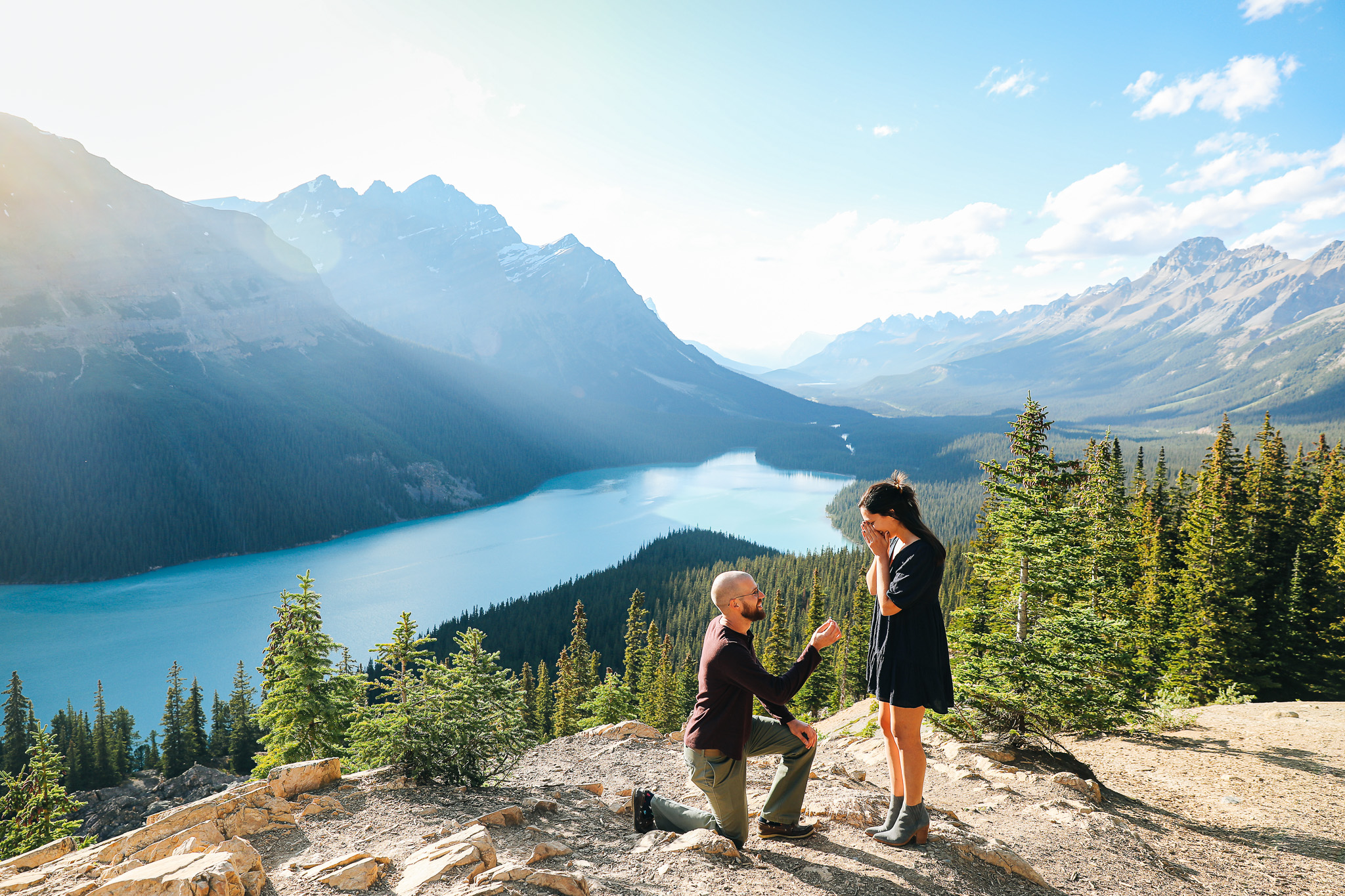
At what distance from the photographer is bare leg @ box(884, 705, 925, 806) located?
476 centimetres

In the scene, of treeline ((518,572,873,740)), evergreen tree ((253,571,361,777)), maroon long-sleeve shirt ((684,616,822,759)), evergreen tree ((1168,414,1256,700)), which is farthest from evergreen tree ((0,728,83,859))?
evergreen tree ((1168,414,1256,700))

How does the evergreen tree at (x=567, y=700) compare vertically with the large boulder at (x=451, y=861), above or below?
below

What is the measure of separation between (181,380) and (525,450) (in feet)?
272

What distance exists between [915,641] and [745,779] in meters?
1.86

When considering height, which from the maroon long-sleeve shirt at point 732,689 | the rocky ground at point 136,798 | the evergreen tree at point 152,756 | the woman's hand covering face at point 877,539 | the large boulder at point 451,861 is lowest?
the evergreen tree at point 152,756

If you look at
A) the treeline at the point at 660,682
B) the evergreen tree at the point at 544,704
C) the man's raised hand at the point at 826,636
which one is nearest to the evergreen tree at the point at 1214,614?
the treeline at the point at 660,682

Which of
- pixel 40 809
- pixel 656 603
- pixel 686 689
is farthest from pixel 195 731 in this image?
pixel 656 603

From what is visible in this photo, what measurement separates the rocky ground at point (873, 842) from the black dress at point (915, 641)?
4.37 feet

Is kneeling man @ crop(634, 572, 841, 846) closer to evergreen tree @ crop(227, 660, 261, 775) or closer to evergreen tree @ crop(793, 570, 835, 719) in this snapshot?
evergreen tree @ crop(793, 570, 835, 719)

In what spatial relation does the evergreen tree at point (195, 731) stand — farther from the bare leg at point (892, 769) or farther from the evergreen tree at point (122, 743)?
the bare leg at point (892, 769)

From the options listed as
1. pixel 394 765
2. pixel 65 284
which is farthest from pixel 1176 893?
pixel 65 284

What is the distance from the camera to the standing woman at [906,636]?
14.9 feet

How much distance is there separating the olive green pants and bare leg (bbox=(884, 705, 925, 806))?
2.36ft

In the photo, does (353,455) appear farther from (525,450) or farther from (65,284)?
(65,284)
